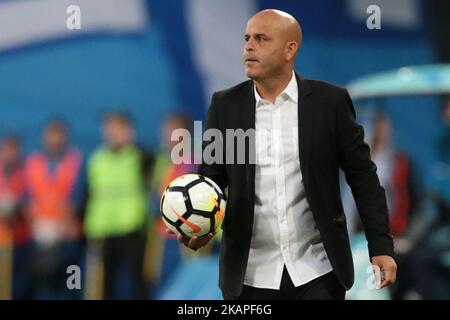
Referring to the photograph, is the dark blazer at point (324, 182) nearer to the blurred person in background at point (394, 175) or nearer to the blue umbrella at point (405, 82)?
the blurred person in background at point (394, 175)

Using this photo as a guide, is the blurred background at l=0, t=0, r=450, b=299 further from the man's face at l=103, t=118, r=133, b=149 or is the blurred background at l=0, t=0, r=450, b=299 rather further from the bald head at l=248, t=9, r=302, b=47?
the bald head at l=248, t=9, r=302, b=47

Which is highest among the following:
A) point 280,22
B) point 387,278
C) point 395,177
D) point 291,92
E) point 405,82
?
point 405,82

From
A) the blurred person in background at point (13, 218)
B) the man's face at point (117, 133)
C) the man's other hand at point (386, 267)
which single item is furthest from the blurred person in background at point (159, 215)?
the man's other hand at point (386, 267)

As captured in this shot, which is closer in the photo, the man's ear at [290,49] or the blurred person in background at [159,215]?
the man's ear at [290,49]

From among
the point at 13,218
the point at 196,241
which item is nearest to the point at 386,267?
the point at 196,241

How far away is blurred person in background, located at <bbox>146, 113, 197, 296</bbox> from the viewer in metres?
8.38

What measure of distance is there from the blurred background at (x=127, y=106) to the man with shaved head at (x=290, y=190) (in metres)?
4.56

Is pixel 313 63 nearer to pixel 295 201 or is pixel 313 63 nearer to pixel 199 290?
pixel 199 290

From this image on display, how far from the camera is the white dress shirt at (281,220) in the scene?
3.74 metres

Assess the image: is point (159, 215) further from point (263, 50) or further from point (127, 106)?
point (263, 50)

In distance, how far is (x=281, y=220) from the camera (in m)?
3.74

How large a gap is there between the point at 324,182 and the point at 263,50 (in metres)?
0.57

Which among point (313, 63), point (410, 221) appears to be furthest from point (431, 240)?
point (313, 63)
